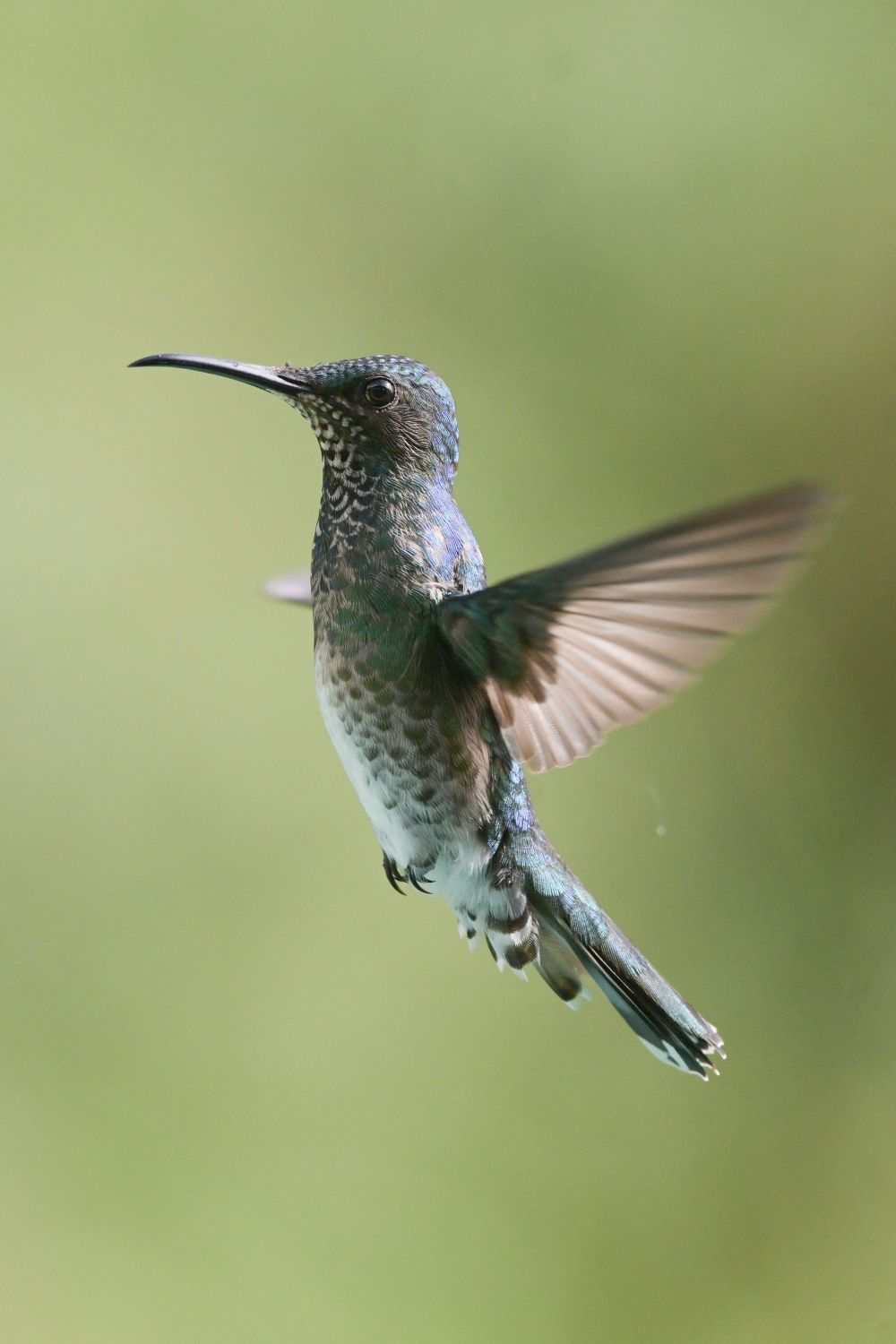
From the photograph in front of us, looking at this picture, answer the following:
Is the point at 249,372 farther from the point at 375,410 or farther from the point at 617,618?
the point at 617,618

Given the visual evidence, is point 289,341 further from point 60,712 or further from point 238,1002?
point 238,1002

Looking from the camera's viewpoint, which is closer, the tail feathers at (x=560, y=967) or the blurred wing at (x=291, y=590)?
the tail feathers at (x=560, y=967)

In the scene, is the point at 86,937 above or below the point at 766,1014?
above

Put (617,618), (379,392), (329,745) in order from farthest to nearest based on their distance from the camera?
(329,745) < (379,392) < (617,618)

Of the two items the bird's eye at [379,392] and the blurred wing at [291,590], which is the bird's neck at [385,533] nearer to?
the bird's eye at [379,392]

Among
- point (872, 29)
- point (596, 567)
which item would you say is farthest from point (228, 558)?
point (596, 567)

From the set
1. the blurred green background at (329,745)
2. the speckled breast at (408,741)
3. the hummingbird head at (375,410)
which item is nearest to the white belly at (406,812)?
the speckled breast at (408,741)

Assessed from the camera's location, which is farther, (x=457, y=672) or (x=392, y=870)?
(x=392, y=870)

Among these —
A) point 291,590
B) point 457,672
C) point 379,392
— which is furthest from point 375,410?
point 291,590
